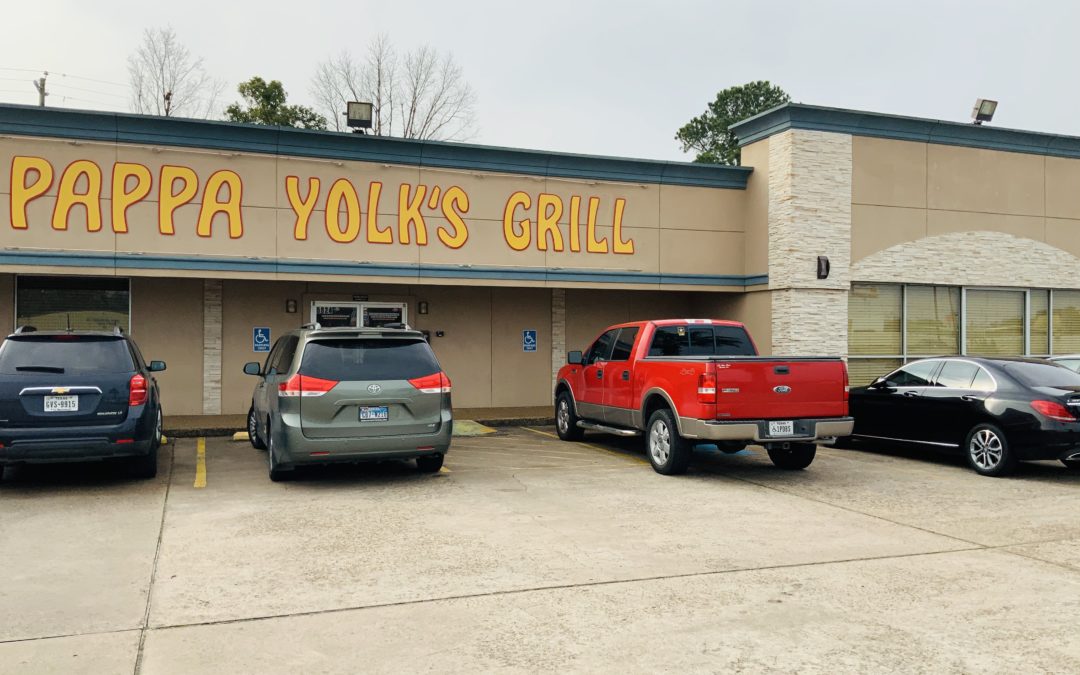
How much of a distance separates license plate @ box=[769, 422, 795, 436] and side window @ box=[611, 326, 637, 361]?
2444 mm

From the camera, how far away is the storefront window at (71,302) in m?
15.0

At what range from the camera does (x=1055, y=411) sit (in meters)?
9.95

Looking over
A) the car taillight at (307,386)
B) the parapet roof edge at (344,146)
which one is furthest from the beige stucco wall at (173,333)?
the car taillight at (307,386)

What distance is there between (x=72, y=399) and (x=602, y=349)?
6.94 metres

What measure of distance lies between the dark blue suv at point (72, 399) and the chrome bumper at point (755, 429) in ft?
19.8

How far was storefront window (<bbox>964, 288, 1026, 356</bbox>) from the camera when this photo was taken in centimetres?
1823

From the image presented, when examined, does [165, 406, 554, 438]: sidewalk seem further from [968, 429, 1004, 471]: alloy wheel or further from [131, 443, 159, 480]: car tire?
[968, 429, 1004, 471]: alloy wheel

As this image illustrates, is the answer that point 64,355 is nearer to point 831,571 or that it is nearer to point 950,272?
point 831,571

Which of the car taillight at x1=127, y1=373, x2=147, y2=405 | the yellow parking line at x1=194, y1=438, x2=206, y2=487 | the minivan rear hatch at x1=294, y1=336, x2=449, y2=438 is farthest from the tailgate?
the car taillight at x1=127, y1=373, x2=147, y2=405

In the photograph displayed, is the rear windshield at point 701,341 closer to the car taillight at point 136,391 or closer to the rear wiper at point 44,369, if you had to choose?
the car taillight at point 136,391

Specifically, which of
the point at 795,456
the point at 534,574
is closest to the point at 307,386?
the point at 534,574

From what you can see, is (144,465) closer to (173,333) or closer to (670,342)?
(670,342)

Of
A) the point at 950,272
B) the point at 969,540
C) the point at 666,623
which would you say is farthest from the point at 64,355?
the point at 950,272

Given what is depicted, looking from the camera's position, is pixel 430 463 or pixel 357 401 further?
pixel 430 463
